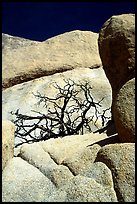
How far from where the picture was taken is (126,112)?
212 cm

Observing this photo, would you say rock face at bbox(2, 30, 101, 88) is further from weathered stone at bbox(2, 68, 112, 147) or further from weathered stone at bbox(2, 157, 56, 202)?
weathered stone at bbox(2, 157, 56, 202)

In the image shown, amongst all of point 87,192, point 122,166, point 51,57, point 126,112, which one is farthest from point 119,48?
point 51,57

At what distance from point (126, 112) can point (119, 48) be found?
45cm

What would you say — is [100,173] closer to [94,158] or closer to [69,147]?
[94,158]

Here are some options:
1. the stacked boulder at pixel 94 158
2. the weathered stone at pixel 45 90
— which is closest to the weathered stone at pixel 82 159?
the stacked boulder at pixel 94 158

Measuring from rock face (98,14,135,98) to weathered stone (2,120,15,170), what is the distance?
0.64 metres

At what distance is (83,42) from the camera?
8.83 m

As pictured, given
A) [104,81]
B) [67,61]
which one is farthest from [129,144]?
[67,61]

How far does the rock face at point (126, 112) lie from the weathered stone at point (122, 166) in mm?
93

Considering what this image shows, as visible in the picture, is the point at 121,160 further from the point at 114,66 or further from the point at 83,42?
the point at 83,42

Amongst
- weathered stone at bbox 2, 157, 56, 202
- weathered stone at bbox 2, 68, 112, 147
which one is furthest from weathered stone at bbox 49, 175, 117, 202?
weathered stone at bbox 2, 68, 112, 147

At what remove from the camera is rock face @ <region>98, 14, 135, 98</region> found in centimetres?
235

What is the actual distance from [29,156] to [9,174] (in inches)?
10.1

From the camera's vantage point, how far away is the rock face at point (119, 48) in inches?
92.4
